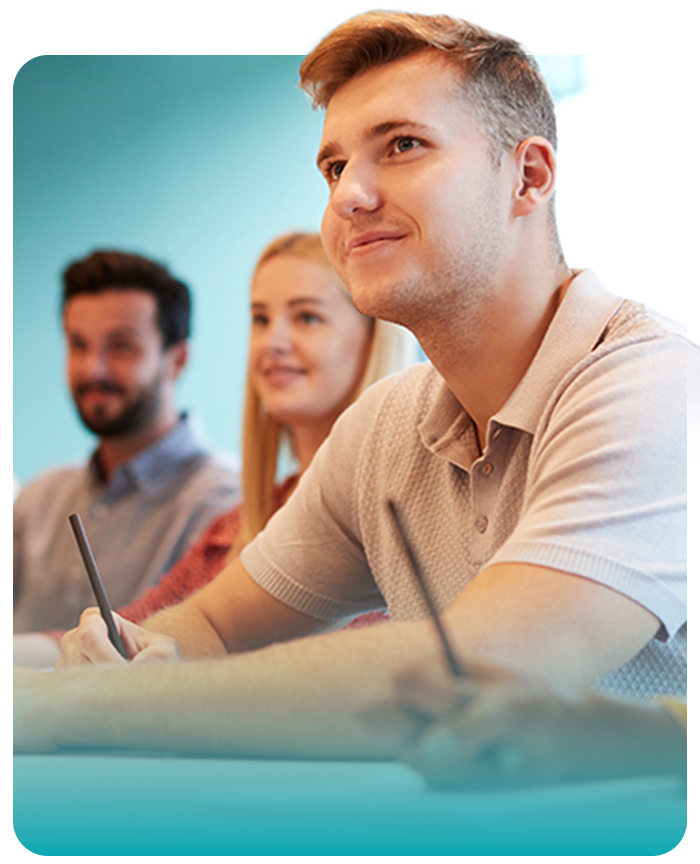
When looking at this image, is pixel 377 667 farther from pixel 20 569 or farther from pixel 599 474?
pixel 20 569

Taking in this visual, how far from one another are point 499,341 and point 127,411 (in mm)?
1361

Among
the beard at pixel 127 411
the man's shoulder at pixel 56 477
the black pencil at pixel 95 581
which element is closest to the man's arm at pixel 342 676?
the black pencil at pixel 95 581

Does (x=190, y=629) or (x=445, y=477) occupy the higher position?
(x=445, y=477)

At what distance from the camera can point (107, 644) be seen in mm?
711

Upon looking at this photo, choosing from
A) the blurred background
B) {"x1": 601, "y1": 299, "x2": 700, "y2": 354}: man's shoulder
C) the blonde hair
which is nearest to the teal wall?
the blurred background

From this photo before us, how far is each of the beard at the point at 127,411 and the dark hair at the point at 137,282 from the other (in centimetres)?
12

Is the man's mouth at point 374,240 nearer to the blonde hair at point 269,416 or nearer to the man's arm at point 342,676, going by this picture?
the man's arm at point 342,676

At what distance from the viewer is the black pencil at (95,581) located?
65 cm

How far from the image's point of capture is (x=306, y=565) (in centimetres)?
83

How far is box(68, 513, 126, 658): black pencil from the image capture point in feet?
2.12

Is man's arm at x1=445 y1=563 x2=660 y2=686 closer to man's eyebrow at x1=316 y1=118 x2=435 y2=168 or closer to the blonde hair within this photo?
man's eyebrow at x1=316 y1=118 x2=435 y2=168

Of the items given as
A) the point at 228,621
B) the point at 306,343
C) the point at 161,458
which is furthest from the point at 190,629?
the point at 161,458

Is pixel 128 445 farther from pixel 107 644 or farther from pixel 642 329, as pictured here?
pixel 642 329

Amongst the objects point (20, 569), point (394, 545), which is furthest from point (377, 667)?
point (20, 569)
